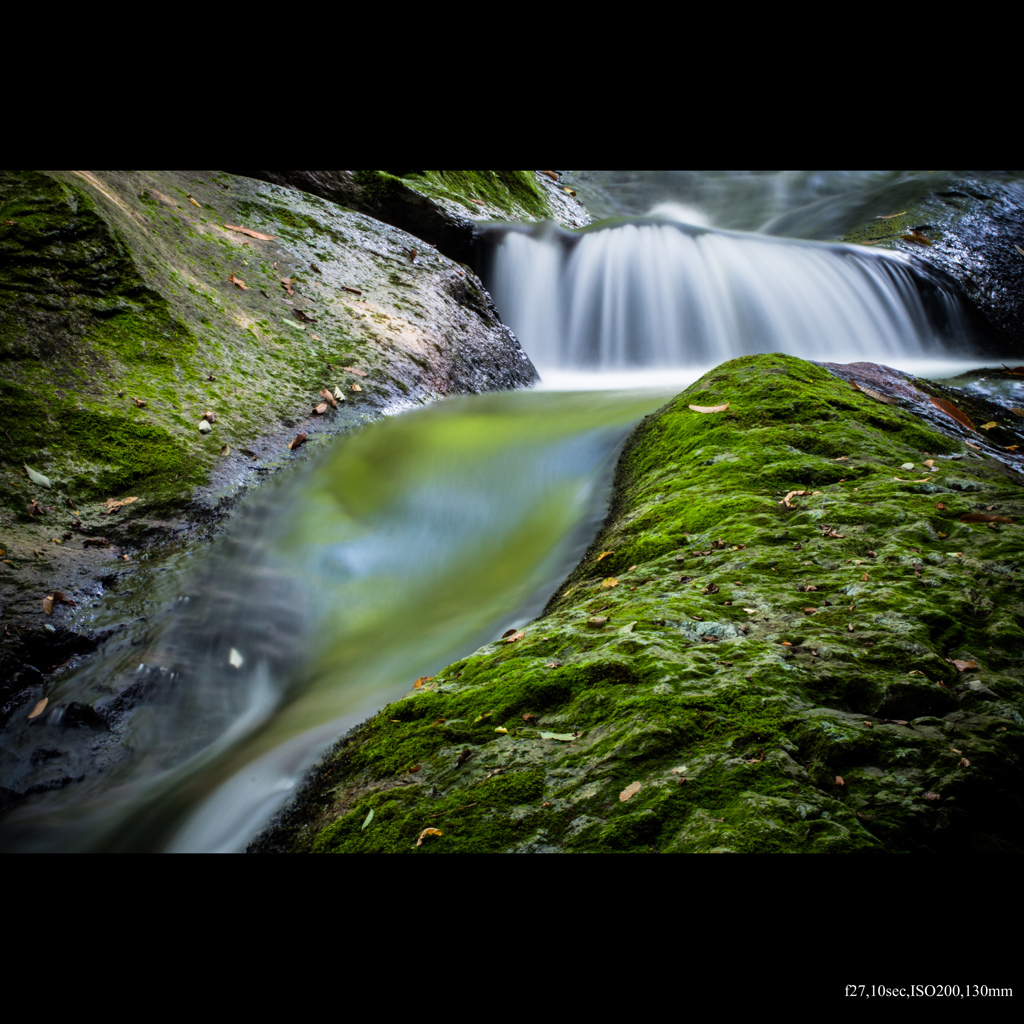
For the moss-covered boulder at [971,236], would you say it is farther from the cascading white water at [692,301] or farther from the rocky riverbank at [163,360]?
the rocky riverbank at [163,360]

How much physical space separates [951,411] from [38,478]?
21.9ft

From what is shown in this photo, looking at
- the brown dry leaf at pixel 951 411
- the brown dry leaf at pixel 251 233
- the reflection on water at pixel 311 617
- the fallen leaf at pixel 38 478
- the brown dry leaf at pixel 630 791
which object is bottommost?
the reflection on water at pixel 311 617

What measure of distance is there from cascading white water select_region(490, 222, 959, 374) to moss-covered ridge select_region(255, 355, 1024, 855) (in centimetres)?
759

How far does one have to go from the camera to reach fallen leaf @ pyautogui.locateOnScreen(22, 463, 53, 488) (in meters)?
3.73

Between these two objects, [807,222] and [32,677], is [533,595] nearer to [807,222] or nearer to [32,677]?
[32,677]

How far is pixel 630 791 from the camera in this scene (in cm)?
154

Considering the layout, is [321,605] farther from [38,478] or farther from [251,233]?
[251,233]

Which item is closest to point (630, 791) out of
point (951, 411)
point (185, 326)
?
point (951, 411)

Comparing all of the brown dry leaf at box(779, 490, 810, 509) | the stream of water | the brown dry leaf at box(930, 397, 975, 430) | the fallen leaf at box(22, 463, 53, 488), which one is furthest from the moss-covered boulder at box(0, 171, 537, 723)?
the brown dry leaf at box(930, 397, 975, 430)

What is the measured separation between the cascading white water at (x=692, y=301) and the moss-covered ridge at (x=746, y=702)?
7592 millimetres

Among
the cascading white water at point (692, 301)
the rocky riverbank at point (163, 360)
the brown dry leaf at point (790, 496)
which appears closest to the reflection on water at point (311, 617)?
the rocky riverbank at point (163, 360)

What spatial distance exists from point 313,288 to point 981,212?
1462 centimetres

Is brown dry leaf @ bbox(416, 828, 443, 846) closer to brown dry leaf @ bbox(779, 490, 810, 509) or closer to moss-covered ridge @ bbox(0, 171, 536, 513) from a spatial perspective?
brown dry leaf @ bbox(779, 490, 810, 509)

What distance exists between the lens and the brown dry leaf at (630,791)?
1527mm
